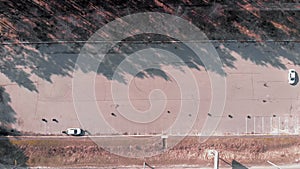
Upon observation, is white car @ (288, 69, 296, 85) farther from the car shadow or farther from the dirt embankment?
the car shadow

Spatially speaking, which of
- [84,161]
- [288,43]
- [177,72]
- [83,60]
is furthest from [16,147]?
[288,43]

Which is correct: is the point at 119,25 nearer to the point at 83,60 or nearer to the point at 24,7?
the point at 83,60

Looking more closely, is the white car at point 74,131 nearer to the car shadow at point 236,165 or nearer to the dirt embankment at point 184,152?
the dirt embankment at point 184,152

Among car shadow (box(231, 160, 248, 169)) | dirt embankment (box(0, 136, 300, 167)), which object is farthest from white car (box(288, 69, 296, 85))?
car shadow (box(231, 160, 248, 169))

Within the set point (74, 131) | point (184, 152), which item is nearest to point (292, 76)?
point (184, 152)

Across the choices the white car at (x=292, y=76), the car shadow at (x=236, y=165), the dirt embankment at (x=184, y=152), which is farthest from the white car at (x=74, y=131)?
the white car at (x=292, y=76)

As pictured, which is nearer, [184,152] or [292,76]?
[292,76]

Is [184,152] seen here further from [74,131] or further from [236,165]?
[74,131]

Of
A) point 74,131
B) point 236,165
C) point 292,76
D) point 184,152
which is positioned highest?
point 292,76
